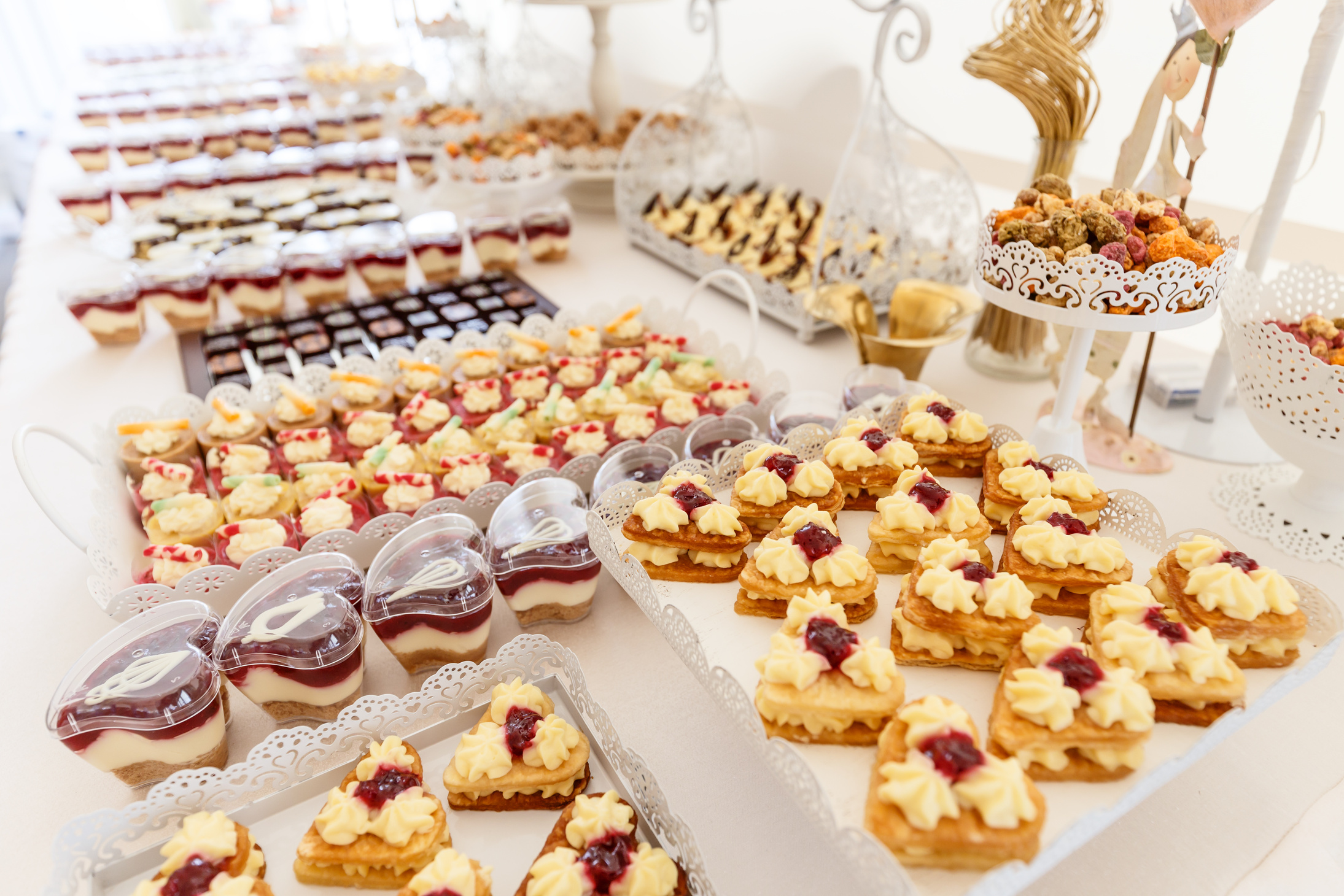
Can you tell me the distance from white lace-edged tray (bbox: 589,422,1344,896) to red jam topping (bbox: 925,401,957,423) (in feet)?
0.47

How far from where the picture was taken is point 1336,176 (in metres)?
2.18

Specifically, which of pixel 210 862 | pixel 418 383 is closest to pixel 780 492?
pixel 210 862

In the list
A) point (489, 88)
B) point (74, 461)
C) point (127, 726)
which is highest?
point (489, 88)

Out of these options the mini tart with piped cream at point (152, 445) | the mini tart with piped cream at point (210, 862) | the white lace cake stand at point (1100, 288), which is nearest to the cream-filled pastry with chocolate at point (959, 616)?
the white lace cake stand at point (1100, 288)

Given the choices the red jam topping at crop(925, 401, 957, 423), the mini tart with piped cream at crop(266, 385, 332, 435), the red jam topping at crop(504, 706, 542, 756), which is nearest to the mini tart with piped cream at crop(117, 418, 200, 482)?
the mini tart with piped cream at crop(266, 385, 332, 435)

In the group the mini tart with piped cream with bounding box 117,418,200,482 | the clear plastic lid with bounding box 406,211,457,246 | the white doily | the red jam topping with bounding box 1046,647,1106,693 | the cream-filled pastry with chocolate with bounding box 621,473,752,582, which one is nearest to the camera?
the red jam topping with bounding box 1046,647,1106,693

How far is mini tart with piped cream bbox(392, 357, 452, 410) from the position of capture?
2.22 meters

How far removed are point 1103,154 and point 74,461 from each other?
3.46 meters

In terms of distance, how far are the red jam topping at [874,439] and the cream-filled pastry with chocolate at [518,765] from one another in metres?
0.79

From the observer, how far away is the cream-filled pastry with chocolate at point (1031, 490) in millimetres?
1425

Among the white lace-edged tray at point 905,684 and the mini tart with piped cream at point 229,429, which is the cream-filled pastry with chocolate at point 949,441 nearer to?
the white lace-edged tray at point 905,684

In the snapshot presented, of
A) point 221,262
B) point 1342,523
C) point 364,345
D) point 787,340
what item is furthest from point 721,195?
point 1342,523

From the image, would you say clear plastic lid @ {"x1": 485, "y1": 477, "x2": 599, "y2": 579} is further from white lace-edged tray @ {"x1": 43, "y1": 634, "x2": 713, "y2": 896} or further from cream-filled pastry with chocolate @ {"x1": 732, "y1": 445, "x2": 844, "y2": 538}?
cream-filled pastry with chocolate @ {"x1": 732, "y1": 445, "x2": 844, "y2": 538}

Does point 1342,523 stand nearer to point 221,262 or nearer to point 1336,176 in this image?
point 1336,176
